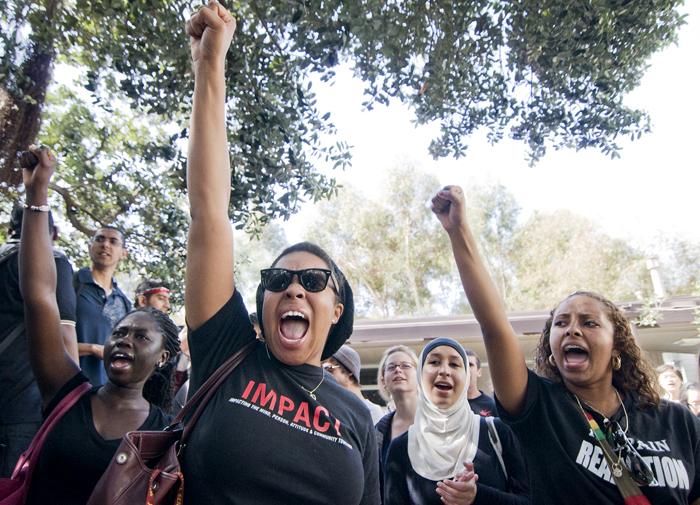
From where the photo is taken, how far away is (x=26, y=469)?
1867mm

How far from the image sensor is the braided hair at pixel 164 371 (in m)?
2.57

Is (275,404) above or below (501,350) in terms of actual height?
below

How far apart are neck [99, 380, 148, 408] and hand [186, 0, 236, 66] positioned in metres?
1.39

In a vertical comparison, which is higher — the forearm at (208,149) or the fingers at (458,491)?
the forearm at (208,149)

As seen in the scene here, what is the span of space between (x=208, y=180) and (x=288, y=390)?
754mm

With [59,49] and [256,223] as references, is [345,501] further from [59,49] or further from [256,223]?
[59,49]

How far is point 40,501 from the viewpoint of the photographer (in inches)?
72.5

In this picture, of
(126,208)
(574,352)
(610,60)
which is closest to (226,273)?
(574,352)

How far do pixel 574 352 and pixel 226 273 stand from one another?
5.16 feet

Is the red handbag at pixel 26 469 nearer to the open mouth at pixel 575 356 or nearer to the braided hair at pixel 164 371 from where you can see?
the braided hair at pixel 164 371

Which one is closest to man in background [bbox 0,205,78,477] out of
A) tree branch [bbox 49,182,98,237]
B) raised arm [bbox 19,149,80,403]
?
raised arm [bbox 19,149,80,403]

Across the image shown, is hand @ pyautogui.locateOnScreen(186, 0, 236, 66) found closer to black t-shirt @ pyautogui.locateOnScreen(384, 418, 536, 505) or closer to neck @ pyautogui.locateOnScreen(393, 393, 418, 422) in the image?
black t-shirt @ pyautogui.locateOnScreen(384, 418, 536, 505)

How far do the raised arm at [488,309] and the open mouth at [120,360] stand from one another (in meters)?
1.51

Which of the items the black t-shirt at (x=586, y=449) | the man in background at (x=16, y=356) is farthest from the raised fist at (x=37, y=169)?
the black t-shirt at (x=586, y=449)
